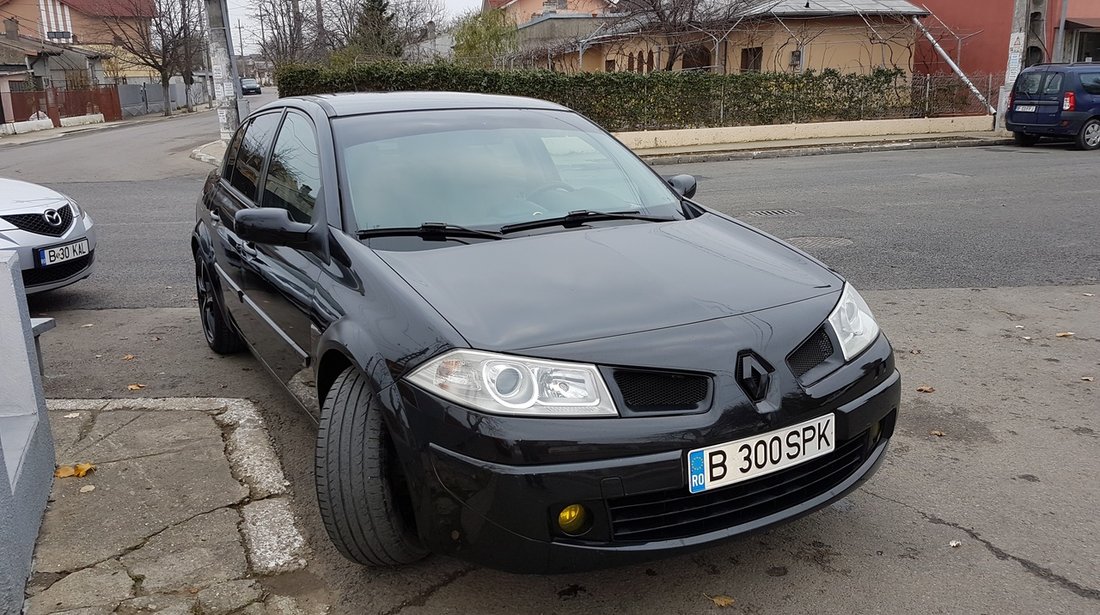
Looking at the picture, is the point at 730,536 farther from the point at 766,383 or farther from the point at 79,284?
the point at 79,284

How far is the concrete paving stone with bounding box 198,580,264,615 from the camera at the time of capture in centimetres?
286

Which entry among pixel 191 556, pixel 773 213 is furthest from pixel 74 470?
pixel 773 213

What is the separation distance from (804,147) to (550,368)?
18351mm

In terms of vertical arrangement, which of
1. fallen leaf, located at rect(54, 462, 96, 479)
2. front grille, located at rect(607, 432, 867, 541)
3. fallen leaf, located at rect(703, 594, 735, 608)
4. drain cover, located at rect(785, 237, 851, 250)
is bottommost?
fallen leaf, located at rect(703, 594, 735, 608)

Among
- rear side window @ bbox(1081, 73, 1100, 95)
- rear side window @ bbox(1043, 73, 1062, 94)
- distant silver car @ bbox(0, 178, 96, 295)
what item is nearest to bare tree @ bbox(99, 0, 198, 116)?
rear side window @ bbox(1043, 73, 1062, 94)

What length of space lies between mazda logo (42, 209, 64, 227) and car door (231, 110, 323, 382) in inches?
120

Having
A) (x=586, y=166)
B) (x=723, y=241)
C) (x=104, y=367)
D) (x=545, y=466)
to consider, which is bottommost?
(x=104, y=367)

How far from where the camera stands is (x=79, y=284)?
25.5ft

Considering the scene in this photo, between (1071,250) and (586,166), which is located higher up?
(586,166)

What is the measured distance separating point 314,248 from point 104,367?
284 cm

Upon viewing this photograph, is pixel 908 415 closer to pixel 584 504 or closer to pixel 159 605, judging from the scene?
pixel 584 504

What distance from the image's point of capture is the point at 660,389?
8.31ft

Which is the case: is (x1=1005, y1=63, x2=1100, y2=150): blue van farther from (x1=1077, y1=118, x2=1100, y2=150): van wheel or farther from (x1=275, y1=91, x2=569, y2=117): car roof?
(x1=275, y1=91, x2=569, y2=117): car roof

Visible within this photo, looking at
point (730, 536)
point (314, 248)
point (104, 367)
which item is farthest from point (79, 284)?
point (730, 536)
